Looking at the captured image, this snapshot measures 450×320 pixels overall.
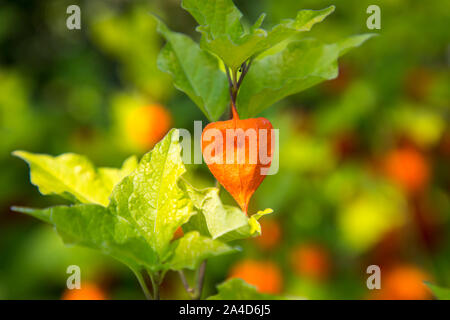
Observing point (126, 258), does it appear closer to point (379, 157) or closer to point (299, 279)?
point (299, 279)

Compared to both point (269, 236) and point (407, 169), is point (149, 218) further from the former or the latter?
point (407, 169)

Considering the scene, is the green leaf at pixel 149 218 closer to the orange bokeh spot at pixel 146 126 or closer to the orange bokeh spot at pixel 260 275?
the orange bokeh spot at pixel 260 275

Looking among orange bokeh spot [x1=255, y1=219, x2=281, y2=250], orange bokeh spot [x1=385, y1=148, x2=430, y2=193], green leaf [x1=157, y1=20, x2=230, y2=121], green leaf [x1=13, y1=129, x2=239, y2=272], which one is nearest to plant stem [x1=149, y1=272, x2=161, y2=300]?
green leaf [x1=13, y1=129, x2=239, y2=272]

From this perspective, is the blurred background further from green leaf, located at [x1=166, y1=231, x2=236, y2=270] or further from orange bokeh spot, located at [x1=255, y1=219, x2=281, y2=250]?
green leaf, located at [x1=166, y1=231, x2=236, y2=270]

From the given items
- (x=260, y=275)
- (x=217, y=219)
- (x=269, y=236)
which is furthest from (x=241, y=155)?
(x=269, y=236)

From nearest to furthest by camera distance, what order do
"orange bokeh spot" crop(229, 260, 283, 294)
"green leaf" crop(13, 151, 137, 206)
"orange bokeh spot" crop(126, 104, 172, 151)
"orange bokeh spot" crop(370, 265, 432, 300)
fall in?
1. "green leaf" crop(13, 151, 137, 206)
2. "orange bokeh spot" crop(229, 260, 283, 294)
3. "orange bokeh spot" crop(370, 265, 432, 300)
4. "orange bokeh spot" crop(126, 104, 172, 151)
